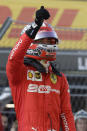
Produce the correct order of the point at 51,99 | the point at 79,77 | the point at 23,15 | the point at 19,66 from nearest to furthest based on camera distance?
the point at 19,66 < the point at 51,99 < the point at 79,77 < the point at 23,15

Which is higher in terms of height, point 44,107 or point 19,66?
point 19,66

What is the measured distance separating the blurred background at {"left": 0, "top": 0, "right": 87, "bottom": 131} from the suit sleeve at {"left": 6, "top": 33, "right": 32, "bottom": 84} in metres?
1.47

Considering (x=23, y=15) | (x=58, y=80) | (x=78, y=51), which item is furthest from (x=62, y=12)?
(x=58, y=80)

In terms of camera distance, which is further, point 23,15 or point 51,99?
point 23,15

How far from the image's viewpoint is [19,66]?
3.22m

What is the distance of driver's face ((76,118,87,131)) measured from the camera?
4.68 meters

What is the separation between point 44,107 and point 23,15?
439cm

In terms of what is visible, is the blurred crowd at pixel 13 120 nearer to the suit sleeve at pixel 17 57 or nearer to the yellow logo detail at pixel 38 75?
the yellow logo detail at pixel 38 75

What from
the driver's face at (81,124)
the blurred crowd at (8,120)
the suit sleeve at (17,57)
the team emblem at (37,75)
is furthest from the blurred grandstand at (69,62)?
the suit sleeve at (17,57)

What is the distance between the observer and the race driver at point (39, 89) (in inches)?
131

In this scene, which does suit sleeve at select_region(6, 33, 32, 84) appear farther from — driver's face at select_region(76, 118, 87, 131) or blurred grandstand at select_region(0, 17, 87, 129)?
blurred grandstand at select_region(0, 17, 87, 129)

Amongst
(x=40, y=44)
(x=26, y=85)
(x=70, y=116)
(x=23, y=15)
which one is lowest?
(x=70, y=116)

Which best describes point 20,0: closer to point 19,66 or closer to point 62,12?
point 62,12

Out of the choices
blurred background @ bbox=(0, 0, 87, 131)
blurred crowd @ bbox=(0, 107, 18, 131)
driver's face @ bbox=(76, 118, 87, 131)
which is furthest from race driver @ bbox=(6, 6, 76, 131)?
blurred crowd @ bbox=(0, 107, 18, 131)
